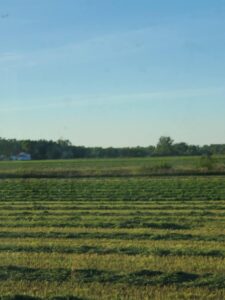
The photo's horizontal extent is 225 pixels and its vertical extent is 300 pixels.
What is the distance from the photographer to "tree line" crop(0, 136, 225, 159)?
96188 millimetres

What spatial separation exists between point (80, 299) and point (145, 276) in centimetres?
178

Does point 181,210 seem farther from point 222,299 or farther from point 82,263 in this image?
point 222,299

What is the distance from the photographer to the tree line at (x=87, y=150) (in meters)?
96.2

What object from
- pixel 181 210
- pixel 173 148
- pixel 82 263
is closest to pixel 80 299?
pixel 82 263

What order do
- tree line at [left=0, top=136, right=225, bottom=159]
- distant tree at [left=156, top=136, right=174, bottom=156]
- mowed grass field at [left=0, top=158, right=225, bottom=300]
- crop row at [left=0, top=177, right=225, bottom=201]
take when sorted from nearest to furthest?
mowed grass field at [left=0, top=158, right=225, bottom=300]
crop row at [left=0, top=177, right=225, bottom=201]
tree line at [left=0, top=136, right=225, bottom=159]
distant tree at [left=156, top=136, right=174, bottom=156]

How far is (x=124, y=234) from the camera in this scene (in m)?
15.7

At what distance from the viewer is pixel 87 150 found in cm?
11162

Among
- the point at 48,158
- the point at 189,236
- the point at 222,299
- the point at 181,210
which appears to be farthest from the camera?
the point at 48,158

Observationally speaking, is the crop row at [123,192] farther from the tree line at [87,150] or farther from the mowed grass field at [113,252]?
the tree line at [87,150]

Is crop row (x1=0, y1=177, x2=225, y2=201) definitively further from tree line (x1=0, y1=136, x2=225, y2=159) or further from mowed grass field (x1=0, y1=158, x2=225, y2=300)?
tree line (x1=0, y1=136, x2=225, y2=159)

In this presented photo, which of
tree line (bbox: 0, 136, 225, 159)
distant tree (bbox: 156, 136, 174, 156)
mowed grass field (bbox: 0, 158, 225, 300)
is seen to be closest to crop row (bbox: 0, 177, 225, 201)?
mowed grass field (bbox: 0, 158, 225, 300)

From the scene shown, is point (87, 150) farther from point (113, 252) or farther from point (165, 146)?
point (113, 252)

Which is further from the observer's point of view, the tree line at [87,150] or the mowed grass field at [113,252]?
the tree line at [87,150]

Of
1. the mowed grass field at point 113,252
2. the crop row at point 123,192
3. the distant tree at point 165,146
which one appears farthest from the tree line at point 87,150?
the mowed grass field at point 113,252
